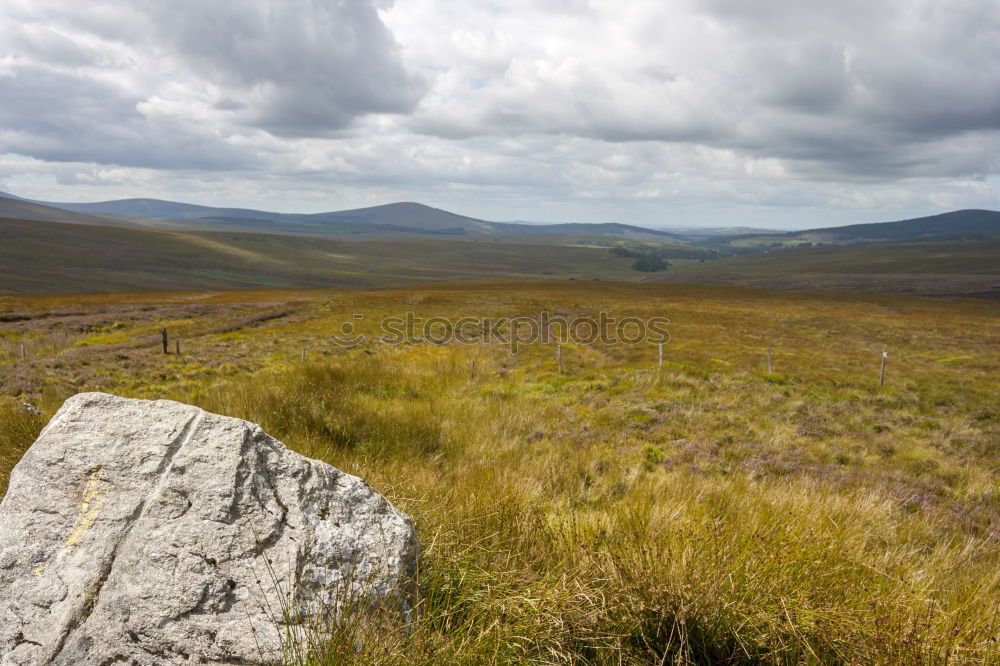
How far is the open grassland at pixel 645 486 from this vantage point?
9.21 feet

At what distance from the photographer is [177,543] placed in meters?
2.82

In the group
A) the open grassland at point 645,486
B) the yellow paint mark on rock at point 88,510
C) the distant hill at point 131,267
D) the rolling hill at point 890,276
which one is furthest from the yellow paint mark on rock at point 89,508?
the distant hill at point 131,267

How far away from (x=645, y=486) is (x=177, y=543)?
4.87 metres

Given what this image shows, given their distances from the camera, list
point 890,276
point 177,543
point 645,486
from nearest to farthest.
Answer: point 177,543
point 645,486
point 890,276

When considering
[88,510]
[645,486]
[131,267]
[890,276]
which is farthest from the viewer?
[131,267]

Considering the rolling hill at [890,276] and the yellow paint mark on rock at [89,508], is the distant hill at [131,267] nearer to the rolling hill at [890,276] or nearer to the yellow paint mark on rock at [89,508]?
the rolling hill at [890,276]

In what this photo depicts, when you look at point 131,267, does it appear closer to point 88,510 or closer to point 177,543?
point 88,510

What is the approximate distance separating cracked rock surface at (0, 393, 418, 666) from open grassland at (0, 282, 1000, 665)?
0.35m

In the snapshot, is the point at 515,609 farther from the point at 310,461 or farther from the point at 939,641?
the point at 939,641

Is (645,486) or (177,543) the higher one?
(177,543)

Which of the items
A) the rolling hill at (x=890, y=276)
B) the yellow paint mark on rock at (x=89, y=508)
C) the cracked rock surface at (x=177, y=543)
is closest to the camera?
the cracked rock surface at (x=177, y=543)

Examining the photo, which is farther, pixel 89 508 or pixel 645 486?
pixel 645 486

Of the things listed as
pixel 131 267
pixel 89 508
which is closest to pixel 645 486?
pixel 89 508

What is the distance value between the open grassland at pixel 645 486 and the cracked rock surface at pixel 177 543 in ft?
1.15
